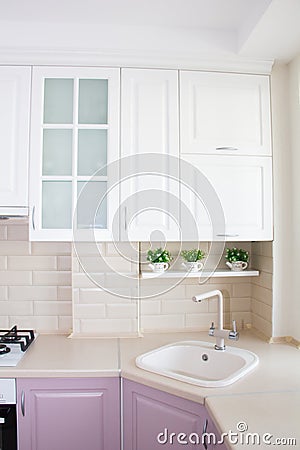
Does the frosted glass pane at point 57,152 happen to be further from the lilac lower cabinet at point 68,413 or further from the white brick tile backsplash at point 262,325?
the white brick tile backsplash at point 262,325

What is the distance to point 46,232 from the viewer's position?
193 cm

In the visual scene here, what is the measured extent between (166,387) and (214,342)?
2.07 ft

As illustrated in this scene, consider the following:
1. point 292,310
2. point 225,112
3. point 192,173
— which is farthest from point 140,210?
point 292,310

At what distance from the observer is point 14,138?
76.2 inches

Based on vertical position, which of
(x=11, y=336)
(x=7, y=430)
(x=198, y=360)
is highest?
(x=11, y=336)

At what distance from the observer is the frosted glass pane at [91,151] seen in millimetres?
1963

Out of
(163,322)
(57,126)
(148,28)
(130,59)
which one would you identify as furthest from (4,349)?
(148,28)

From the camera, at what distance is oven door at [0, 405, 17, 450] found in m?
1.62

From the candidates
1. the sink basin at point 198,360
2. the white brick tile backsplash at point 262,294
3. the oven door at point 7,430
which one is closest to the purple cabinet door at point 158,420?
the sink basin at point 198,360

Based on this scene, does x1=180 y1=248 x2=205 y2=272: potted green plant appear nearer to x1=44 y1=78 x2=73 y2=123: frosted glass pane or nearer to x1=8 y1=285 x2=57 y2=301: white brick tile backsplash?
x1=8 y1=285 x2=57 y2=301: white brick tile backsplash

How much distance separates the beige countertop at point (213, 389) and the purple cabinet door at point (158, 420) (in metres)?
0.06

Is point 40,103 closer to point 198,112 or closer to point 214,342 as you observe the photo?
point 198,112

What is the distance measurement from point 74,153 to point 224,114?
2.70 ft

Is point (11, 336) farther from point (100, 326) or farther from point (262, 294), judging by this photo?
point (262, 294)
